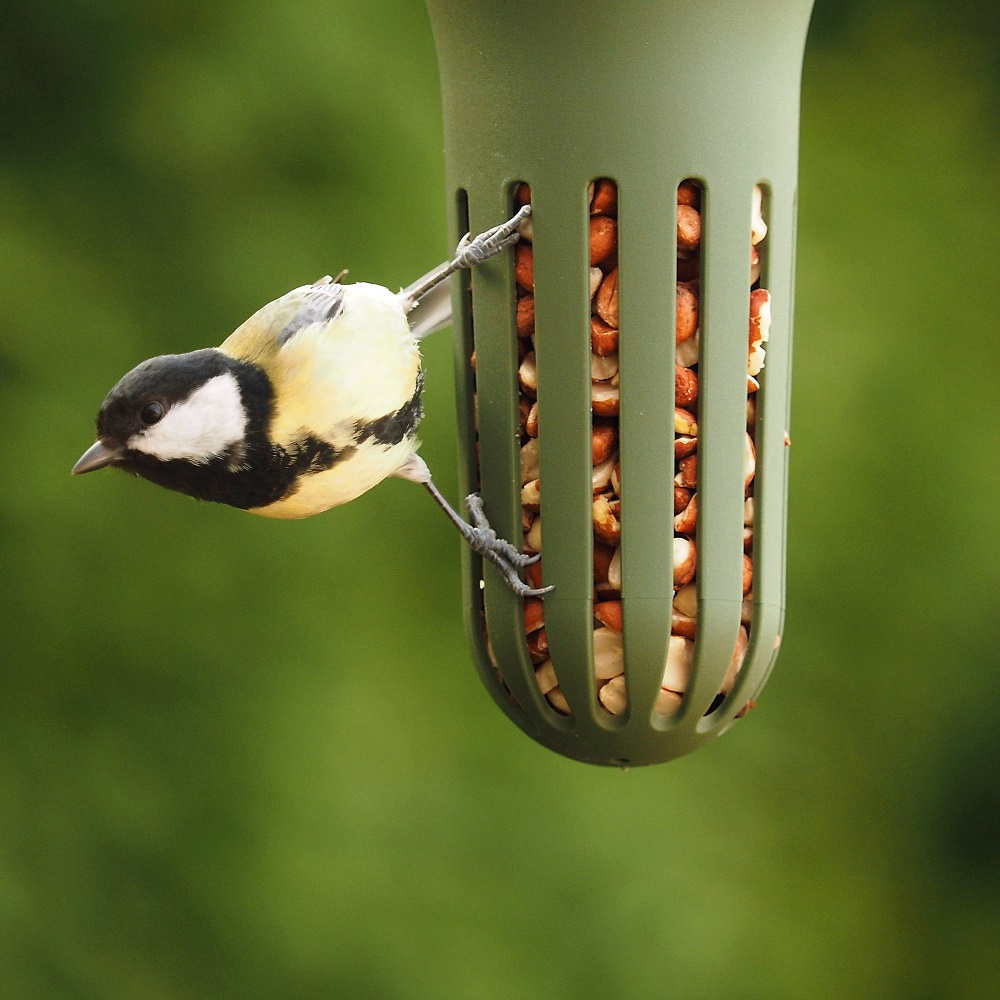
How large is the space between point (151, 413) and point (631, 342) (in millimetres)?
412

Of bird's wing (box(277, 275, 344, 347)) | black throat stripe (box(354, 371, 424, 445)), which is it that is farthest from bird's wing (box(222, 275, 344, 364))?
black throat stripe (box(354, 371, 424, 445))

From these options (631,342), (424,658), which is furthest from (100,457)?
(424,658)

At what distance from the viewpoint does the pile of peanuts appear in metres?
1.10

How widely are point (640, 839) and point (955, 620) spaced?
0.71 m

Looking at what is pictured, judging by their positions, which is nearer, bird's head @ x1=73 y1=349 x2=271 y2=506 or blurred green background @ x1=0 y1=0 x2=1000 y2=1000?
bird's head @ x1=73 y1=349 x2=271 y2=506

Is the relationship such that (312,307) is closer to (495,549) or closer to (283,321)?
(283,321)

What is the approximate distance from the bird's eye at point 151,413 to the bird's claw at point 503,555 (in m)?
0.29

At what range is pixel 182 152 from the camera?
7.69ft

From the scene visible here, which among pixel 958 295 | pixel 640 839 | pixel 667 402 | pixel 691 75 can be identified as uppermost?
pixel 691 75

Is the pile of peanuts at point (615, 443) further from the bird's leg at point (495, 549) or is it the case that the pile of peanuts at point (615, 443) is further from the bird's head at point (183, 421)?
the bird's head at point (183, 421)

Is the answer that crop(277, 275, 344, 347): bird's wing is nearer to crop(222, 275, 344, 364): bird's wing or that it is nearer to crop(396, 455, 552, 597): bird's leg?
crop(222, 275, 344, 364): bird's wing

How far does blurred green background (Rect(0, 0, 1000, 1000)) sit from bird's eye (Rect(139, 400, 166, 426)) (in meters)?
1.26

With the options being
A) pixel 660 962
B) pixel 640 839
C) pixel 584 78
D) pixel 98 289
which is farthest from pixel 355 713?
pixel 584 78

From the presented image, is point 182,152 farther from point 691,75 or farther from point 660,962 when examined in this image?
point 660,962
